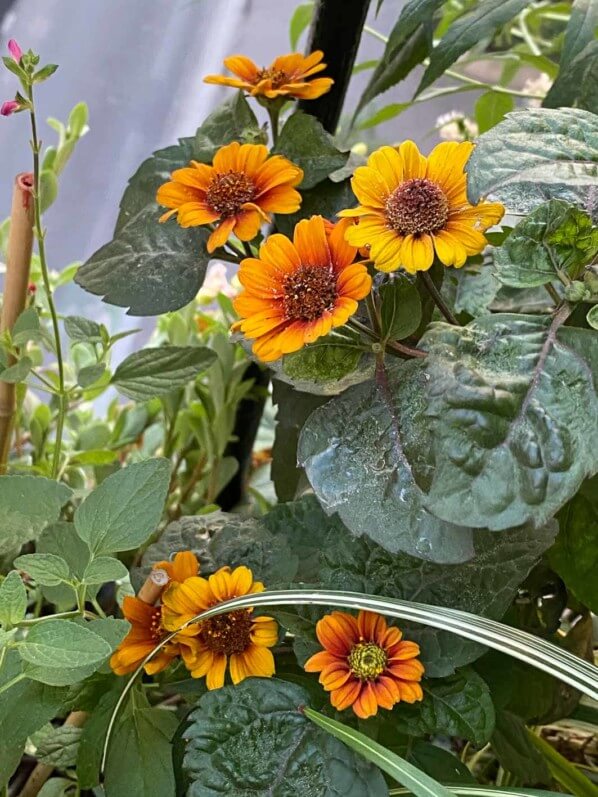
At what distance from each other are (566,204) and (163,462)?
222 mm

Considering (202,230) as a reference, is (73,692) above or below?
below

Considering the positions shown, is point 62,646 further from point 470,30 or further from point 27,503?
point 470,30

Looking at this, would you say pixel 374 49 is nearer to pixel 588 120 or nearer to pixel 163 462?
pixel 588 120

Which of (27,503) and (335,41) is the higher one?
(335,41)

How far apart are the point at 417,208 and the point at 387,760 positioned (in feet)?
0.77

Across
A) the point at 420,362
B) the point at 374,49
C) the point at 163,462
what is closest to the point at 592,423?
the point at 420,362

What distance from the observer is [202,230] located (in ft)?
1.51

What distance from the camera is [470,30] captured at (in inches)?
18.6

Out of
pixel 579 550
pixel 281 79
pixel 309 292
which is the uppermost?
pixel 281 79

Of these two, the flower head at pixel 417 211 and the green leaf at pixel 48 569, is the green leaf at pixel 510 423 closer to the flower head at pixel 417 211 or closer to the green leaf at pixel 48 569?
the flower head at pixel 417 211

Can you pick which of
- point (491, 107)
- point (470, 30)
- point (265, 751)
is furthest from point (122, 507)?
point (491, 107)

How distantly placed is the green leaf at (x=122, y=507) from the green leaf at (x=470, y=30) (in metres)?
0.30

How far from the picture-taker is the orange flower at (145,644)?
0.39 meters

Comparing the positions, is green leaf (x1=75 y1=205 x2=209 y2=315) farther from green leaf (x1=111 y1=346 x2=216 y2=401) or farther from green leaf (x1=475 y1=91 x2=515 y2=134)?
green leaf (x1=475 y1=91 x2=515 y2=134)
